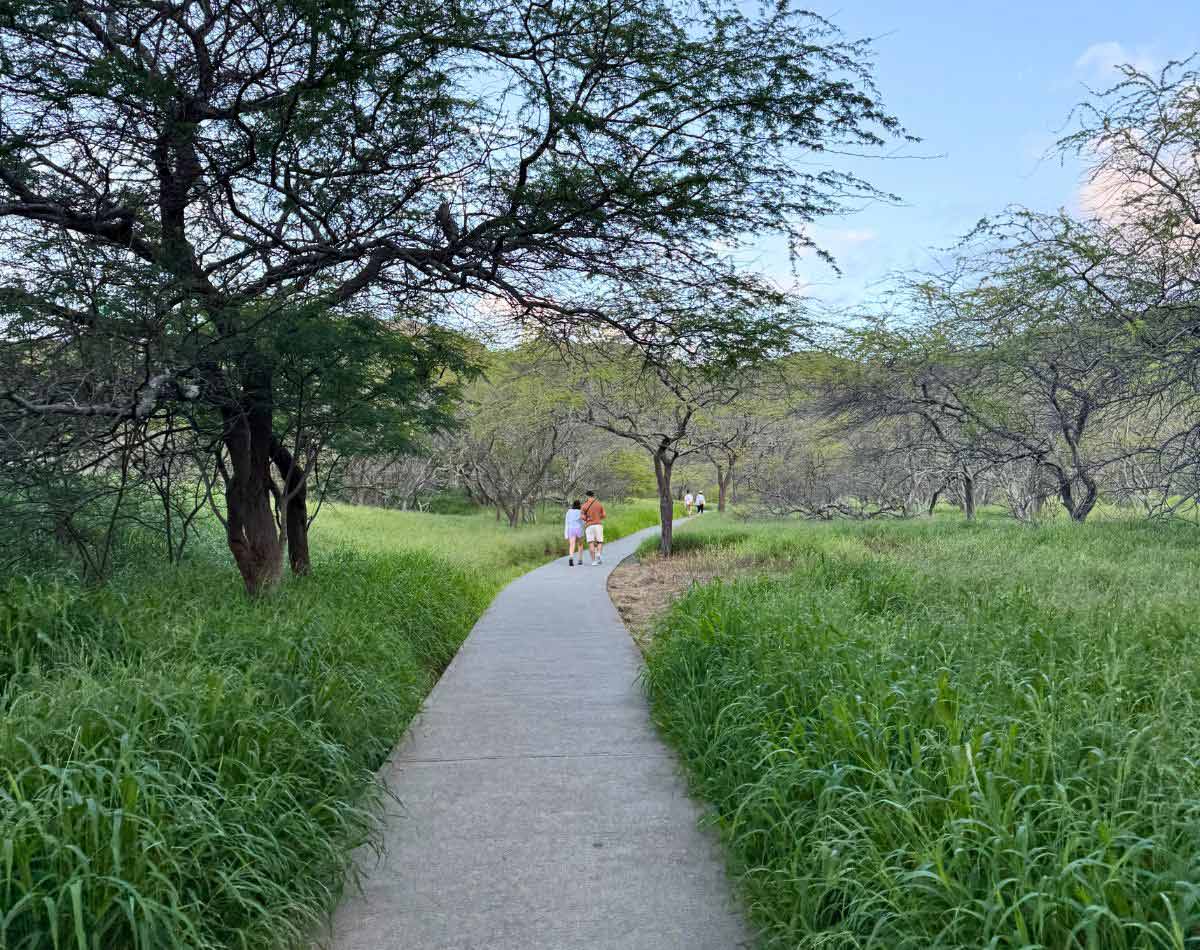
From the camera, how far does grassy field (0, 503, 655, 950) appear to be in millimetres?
2490

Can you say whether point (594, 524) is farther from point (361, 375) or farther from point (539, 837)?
point (539, 837)

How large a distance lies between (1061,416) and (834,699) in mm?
14462

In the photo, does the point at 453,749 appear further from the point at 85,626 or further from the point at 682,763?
the point at 85,626

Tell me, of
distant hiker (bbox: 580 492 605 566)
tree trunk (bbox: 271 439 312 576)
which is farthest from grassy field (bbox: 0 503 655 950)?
distant hiker (bbox: 580 492 605 566)

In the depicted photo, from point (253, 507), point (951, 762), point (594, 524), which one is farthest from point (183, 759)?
point (594, 524)

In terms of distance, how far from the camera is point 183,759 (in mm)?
3246

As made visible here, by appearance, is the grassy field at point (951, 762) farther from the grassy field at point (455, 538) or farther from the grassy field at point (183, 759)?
the grassy field at point (455, 538)

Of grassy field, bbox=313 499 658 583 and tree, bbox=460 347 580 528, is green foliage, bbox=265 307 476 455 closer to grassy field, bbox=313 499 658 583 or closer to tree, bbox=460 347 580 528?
tree, bbox=460 347 580 528

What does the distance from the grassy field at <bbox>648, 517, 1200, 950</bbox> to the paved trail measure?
0.25 metres

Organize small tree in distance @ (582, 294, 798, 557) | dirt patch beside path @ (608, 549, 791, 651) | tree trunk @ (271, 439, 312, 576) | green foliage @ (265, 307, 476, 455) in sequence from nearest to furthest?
green foliage @ (265, 307, 476, 455), small tree in distance @ (582, 294, 798, 557), tree trunk @ (271, 439, 312, 576), dirt patch beside path @ (608, 549, 791, 651)

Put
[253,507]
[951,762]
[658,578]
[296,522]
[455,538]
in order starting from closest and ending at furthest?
[951,762] → [253,507] → [296,522] → [658,578] → [455,538]

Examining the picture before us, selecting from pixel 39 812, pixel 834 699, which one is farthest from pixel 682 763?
pixel 39 812

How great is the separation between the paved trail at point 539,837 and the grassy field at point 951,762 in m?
0.25

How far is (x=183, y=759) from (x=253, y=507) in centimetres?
517
